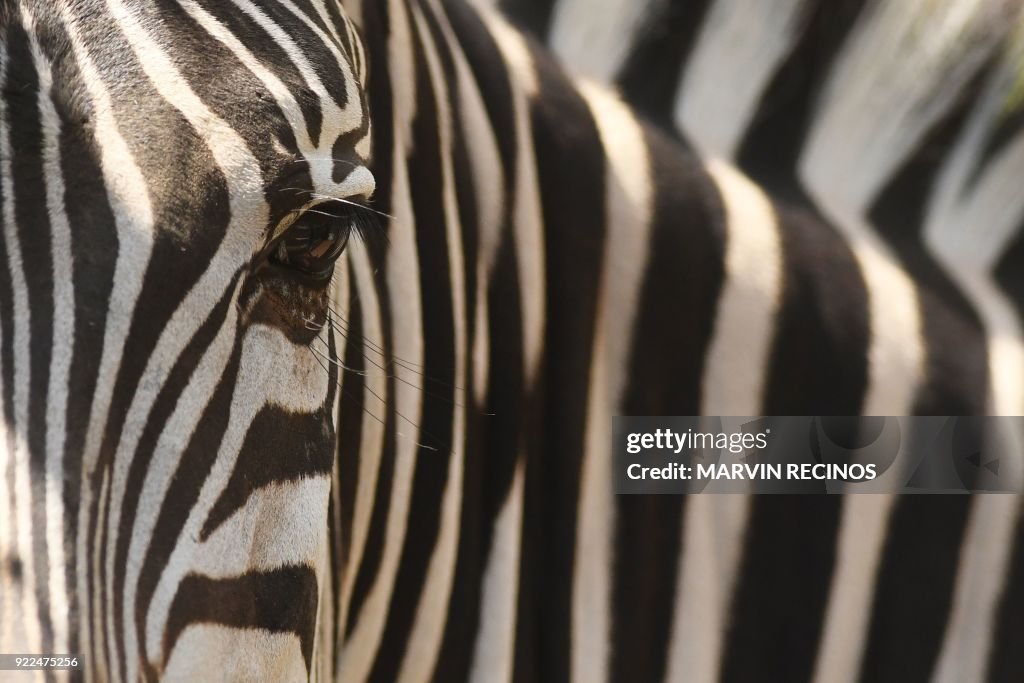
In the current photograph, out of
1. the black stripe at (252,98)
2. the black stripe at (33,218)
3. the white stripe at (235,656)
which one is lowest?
the white stripe at (235,656)

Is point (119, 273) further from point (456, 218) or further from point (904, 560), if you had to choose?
point (904, 560)

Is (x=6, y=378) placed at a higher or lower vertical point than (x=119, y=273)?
lower

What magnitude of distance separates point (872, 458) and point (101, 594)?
1.33m

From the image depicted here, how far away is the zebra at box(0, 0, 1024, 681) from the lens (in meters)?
1.20

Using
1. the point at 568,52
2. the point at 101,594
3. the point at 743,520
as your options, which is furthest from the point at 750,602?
the point at 101,594

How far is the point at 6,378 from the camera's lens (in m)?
1.19

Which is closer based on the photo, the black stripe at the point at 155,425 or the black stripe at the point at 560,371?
the black stripe at the point at 155,425

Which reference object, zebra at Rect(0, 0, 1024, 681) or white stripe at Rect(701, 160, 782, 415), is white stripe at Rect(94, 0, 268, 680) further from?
white stripe at Rect(701, 160, 782, 415)

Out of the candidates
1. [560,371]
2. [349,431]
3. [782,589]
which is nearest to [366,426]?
[349,431]

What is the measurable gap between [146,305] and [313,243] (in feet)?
0.75

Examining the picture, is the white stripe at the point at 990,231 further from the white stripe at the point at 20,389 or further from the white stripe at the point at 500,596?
the white stripe at the point at 20,389

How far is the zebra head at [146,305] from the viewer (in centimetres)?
119

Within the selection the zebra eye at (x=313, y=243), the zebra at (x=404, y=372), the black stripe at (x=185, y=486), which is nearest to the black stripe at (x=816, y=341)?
the zebra at (x=404, y=372)

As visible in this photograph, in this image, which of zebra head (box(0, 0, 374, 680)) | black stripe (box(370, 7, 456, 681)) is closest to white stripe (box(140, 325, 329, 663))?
zebra head (box(0, 0, 374, 680))
